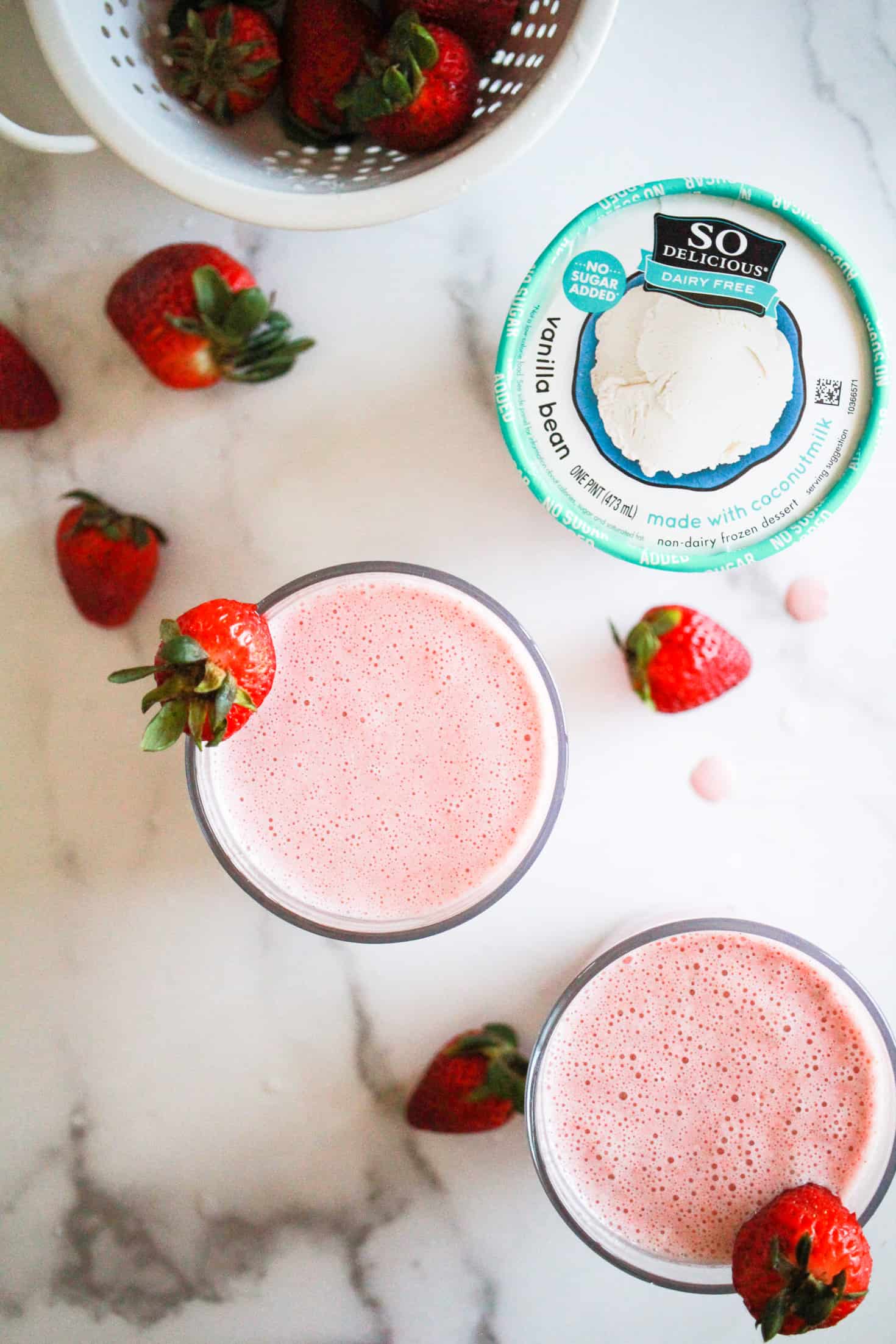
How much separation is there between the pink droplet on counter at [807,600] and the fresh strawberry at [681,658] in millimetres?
84

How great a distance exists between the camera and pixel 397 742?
40.3 inches

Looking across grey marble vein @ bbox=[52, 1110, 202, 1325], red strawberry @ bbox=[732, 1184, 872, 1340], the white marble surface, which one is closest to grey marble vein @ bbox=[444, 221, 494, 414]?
the white marble surface

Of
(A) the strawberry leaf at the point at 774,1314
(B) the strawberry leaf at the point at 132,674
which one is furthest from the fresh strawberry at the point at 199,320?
(A) the strawberry leaf at the point at 774,1314

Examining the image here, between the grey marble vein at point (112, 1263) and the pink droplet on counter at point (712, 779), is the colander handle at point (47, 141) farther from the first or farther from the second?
the grey marble vein at point (112, 1263)

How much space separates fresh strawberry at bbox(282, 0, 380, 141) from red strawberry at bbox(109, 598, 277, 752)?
50 cm

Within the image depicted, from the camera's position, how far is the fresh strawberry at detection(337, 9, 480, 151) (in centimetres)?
93

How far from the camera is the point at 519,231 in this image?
1158mm

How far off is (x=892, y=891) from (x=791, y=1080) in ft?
0.90

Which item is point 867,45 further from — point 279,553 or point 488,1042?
point 488,1042

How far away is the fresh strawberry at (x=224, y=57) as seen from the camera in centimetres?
101

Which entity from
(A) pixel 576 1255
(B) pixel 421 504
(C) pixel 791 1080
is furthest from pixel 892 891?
(B) pixel 421 504

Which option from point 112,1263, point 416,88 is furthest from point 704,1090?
point 416,88

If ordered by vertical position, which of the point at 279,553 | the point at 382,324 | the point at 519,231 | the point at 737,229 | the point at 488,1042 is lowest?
the point at 488,1042

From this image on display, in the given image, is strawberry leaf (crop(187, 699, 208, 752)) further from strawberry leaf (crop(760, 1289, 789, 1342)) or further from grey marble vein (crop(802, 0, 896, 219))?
grey marble vein (crop(802, 0, 896, 219))
